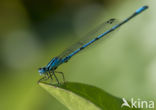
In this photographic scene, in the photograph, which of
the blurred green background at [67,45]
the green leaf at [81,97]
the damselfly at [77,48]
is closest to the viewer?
the green leaf at [81,97]

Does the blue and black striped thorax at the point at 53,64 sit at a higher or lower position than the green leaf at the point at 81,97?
higher

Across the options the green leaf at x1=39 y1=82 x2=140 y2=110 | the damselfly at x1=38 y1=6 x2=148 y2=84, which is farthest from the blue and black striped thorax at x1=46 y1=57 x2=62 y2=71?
the green leaf at x1=39 y1=82 x2=140 y2=110

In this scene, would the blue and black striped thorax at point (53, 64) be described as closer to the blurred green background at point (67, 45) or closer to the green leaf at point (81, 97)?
the blurred green background at point (67, 45)

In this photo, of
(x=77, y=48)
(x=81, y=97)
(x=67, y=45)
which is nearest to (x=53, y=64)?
(x=77, y=48)

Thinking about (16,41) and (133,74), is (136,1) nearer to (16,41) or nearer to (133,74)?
(133,74)

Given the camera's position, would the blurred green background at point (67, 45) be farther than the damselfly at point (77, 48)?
No

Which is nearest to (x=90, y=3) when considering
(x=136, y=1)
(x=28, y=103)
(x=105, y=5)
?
(x=105, y=5)

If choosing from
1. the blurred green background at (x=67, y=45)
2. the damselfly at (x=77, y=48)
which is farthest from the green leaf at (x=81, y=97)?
the damselfly at (x=77, y=48)
